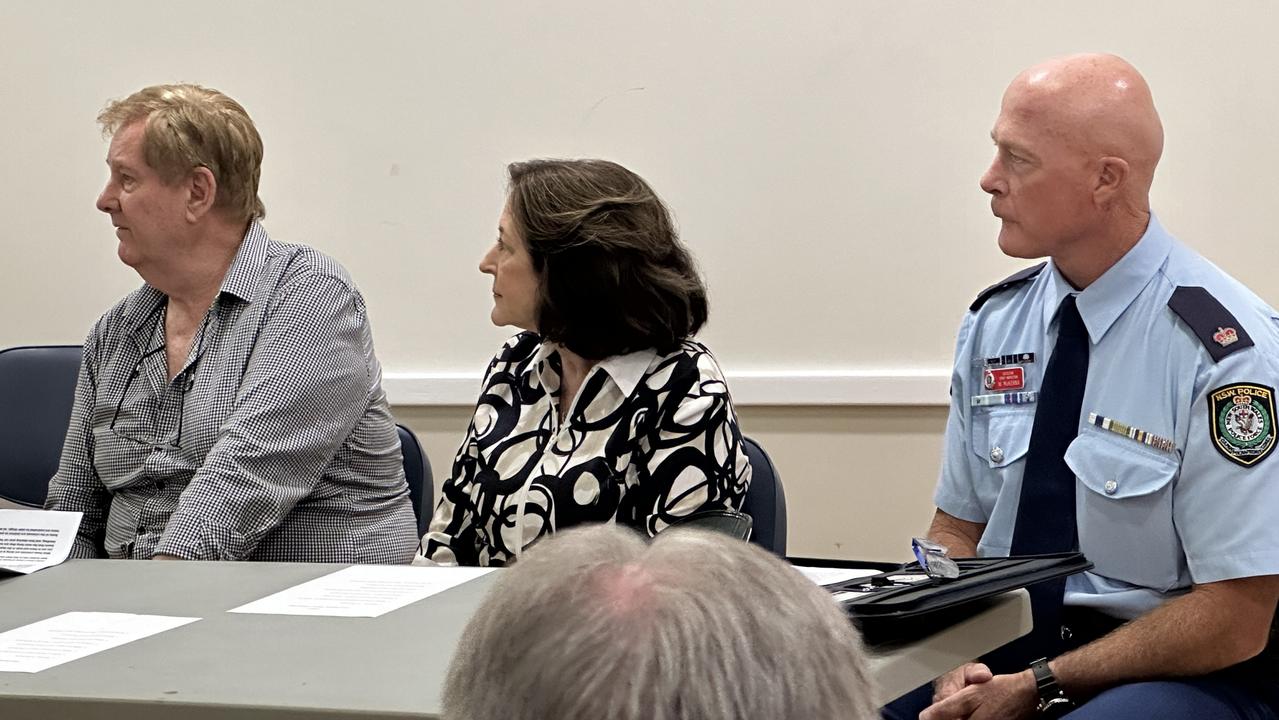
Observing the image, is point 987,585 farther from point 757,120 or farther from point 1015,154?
point 757,120

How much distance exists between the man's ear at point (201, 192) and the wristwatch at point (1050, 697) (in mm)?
1644

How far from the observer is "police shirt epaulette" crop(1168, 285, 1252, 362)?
1714mm

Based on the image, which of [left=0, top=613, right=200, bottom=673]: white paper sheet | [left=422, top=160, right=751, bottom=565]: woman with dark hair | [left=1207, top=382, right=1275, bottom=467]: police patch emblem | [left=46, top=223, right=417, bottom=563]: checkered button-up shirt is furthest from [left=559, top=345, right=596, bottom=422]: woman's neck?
[left=1207, top=382, right=1275, bottom=467]: police patch emblem

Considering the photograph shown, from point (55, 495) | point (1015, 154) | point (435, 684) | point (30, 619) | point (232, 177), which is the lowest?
point (55, 495)

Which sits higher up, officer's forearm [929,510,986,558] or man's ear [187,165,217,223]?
man's ear [187,165,217,223]

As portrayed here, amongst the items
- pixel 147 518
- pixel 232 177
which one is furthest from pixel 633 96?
pixel 147 518

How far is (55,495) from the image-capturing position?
2383mm

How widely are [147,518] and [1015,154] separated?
1.58 metres

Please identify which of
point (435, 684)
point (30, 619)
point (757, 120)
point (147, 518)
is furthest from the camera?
point (757, 120)

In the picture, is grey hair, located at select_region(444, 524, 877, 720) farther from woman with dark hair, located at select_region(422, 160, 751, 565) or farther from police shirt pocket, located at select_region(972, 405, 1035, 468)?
police shirt pocket, located at select_region(972, 405, 1035, 468)

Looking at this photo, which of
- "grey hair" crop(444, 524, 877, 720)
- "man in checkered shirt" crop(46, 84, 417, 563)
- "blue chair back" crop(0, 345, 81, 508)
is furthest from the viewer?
"blue chair back" crop(0, 345, 81, 508)

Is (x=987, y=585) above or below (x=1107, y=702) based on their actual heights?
above

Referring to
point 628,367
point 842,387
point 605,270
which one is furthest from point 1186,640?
point 842,387

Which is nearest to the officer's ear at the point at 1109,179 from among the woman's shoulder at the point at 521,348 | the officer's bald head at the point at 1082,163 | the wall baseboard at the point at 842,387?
the officer's bald head at the point at 1082,163
